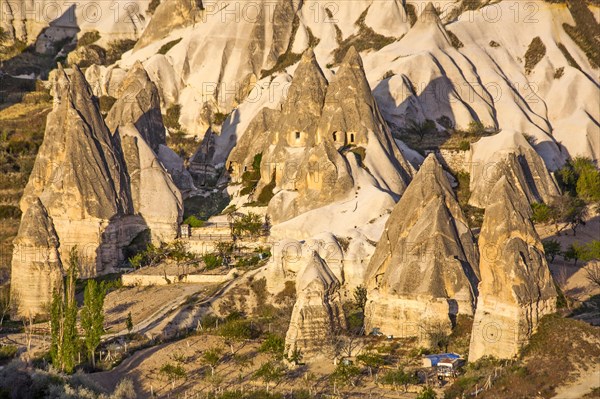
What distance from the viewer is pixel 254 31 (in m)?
98.1

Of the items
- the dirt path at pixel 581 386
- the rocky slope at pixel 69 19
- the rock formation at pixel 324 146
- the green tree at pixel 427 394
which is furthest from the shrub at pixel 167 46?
the dirt path at pixel 581 386

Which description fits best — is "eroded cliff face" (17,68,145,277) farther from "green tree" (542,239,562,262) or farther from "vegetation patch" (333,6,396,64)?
"vegetation patch" (333,6,396,64)

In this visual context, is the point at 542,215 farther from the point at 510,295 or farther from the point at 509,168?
the point at 510,295

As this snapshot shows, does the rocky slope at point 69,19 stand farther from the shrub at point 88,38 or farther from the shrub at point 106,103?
the shrub at point 106,103

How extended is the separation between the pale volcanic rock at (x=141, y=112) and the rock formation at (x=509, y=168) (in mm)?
16433

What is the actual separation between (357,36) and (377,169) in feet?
109

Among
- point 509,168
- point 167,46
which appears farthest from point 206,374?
point 167,46

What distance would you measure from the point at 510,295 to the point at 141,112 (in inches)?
1527

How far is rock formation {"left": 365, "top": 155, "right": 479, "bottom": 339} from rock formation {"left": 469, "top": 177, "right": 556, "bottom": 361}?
2.99 metres

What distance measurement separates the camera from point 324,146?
6278cm

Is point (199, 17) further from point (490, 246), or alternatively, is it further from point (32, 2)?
point (490, 246)

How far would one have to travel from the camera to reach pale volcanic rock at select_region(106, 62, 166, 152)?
75188 millimetres

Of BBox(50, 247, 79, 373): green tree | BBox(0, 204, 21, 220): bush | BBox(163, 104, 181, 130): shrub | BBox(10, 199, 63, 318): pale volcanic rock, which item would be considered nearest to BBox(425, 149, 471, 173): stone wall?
BBox(0, 204, 21, 220): bush

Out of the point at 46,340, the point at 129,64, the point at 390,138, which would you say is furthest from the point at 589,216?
the point at 129,64
